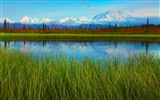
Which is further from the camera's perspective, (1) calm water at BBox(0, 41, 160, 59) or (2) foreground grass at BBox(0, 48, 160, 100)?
(1) calm water at BBox(0, 41, 160, 59)

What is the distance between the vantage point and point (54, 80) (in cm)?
701

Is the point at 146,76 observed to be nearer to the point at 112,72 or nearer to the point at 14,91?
the point at 112,72

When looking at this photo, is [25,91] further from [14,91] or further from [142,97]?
[142,97]

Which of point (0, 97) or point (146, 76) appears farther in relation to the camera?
point (146, 76)

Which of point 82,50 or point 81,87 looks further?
point 82,50

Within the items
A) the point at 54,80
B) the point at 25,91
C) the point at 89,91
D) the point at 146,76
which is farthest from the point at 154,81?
the point at 25,91

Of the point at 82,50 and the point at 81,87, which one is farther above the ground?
the point at 81,87

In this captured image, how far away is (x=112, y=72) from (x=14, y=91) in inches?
104

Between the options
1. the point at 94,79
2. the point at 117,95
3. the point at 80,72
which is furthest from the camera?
the point at 80,72

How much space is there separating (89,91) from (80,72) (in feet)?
3.66

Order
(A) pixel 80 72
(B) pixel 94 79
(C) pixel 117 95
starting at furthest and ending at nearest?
(A) pixel 80 72, (B) pixel 94 79, (C) pixel 117 95

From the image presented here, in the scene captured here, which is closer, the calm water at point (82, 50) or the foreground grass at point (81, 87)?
the foreground grass at point (81, 87)

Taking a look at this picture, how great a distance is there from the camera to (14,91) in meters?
6.52

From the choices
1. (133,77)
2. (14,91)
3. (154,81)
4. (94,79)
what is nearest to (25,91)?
(14,91)
